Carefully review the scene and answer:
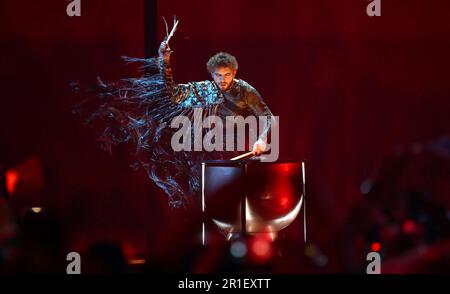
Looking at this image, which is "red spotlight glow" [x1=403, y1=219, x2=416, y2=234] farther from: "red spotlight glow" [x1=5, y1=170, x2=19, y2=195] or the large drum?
"red spotlight glow" [x1=5, y1=170, x2=19, y2=195]

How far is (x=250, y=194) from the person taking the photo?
2832mm

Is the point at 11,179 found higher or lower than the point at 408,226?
higher

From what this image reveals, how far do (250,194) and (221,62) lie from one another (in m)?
0.80

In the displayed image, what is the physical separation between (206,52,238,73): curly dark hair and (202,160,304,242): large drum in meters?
0.61

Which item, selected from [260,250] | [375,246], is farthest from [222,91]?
[375,246]

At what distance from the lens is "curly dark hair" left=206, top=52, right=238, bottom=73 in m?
3.26

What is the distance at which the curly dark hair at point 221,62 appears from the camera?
10.7 ft

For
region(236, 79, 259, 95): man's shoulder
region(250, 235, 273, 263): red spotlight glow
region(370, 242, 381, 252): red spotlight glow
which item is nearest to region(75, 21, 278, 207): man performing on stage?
region(236, 79, 259, 95): man's shoulder

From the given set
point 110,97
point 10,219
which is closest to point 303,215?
point 110,97

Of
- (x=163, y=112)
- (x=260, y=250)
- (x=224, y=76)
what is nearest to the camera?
(x=260, y=250)

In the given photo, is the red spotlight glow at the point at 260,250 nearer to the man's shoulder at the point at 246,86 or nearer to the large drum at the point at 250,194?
the large drum at the point at 250,194

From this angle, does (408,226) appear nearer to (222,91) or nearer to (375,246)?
(375,246)

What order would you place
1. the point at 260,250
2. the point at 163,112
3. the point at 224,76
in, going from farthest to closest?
1. the point at 163,112
2. the point at 224,76
3. the point at 260,250

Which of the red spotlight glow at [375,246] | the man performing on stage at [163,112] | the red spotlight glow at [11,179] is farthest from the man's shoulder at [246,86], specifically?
the red spotlight glow at [11,179]
